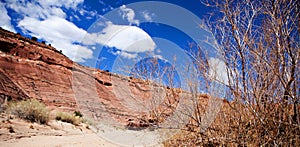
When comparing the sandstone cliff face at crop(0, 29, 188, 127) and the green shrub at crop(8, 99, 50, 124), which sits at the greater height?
the sandstone cliff face at crop(0, 29, 188, 127)

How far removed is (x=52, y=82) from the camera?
2053cm

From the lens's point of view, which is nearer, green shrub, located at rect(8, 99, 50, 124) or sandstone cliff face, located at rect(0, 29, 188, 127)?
green shrub, located at rect(8, 99, 50, 124)

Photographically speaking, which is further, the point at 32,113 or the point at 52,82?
the point at 52,82

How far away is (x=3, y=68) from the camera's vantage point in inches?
693

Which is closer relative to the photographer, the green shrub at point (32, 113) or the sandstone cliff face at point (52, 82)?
the green shrub at point (32, 113)

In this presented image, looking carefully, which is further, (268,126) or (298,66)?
(268,126)

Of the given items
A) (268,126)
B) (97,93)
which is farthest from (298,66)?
(97,93)

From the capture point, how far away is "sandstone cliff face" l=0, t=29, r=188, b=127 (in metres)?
17.8

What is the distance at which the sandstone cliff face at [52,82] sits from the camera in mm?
17827

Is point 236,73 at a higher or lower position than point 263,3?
lower

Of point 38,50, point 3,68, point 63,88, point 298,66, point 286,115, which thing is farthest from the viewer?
point 38,50

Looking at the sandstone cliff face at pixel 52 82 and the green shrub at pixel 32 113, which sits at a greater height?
the sandstone cliff face at pixel 52 82

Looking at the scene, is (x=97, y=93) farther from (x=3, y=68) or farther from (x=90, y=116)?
(x=3, y=68)

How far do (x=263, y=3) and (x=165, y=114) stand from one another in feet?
8.58
